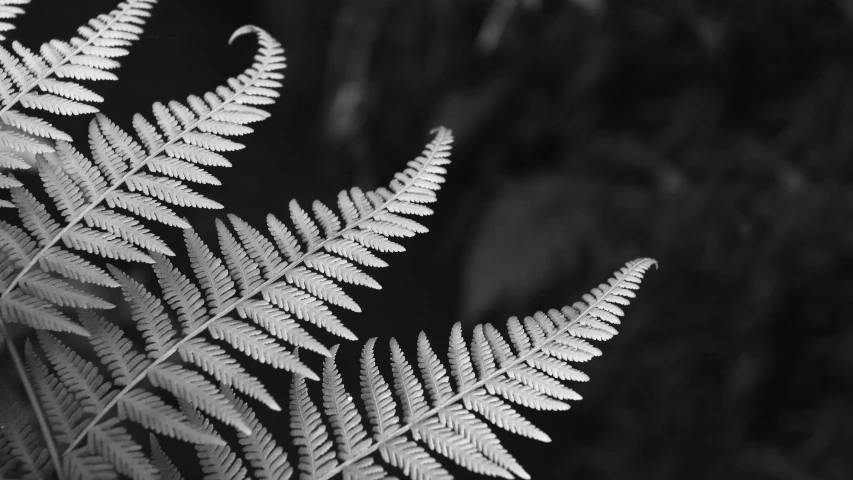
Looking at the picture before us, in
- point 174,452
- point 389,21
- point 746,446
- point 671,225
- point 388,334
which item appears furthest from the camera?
point 389,21

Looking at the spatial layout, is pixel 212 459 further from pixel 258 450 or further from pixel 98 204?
pixel 98 204

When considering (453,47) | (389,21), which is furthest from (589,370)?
(389,21)

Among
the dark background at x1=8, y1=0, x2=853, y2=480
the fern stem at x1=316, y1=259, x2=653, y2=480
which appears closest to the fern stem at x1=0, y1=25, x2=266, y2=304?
the fern stem at x1=316, y1=259, x2=653, y2=480

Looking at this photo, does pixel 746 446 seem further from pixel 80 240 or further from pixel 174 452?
pixel 80 240

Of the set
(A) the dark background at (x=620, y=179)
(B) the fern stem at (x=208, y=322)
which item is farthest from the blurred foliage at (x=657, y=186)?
(B) the fern stem at (x=208, y=322)

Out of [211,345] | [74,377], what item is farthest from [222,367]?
[74,377]

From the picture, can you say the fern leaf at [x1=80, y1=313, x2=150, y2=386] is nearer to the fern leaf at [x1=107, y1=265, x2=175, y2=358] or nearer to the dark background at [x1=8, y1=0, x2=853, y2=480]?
the fern leaf at [x1=107, y1=265, x2=175, y2=358]
